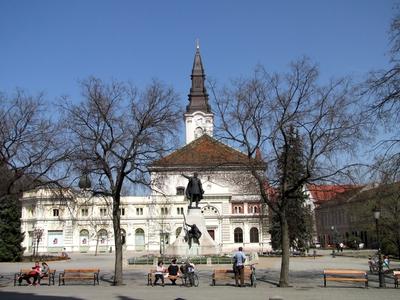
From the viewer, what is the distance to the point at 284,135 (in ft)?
71.9

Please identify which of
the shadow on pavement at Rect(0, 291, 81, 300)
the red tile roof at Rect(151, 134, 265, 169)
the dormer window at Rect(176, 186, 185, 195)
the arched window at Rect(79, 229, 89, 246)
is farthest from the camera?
the dormer window at Rect(176, 186, 185, 195)

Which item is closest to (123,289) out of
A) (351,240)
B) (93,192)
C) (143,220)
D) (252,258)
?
(93,192)

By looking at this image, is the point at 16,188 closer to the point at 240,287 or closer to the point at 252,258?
the point at 240,287

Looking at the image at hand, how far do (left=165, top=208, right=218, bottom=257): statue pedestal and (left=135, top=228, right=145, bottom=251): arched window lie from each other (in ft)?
147

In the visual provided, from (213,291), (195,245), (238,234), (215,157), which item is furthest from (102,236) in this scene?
(213,291)

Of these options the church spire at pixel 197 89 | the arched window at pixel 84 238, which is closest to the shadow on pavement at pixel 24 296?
the arched window at pixel 84 238

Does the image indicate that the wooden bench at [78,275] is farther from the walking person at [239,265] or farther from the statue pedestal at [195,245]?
the statue pedestal at [195,245]

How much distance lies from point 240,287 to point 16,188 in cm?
1127

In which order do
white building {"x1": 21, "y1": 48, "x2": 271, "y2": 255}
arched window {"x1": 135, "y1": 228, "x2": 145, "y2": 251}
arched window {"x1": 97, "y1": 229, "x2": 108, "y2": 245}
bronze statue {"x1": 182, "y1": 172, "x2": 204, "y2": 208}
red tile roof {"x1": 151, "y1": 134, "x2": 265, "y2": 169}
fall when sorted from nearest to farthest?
1. red tile roof {"x1": 151, "y1": 134, "x2": 265, "y2": 169}
2. bronze statue {"x1": 182, "y1": 172, "x2": 204, "y2": 208}
3. arched window {"x1": 97, "y1": 229, "x2": 108, "y2": 245}
4. white building {"x1": 21, "y1": 48, "x2": 271, "y2": 255}
5. arched window {"x1": 135, "y1": 228, "x2": 145, "y2": 251}

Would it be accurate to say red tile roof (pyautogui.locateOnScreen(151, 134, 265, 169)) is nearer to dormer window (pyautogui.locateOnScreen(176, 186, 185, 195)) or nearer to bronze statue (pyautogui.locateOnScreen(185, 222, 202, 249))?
bronze statue (pyautogui.locateOnScreen(185, 222, 202, 249))

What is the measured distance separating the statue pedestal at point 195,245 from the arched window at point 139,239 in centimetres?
4486

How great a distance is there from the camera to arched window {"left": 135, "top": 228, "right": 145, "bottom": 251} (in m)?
80.8

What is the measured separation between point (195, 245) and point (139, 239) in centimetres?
4704

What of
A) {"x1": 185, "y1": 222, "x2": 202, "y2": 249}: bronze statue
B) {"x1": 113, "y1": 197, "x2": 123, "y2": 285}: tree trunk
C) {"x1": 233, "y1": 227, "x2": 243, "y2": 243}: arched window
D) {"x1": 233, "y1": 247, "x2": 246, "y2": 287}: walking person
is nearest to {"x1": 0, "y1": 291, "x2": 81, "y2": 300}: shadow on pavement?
{"x1": 113, "y1": 197, "x2": 123, "y2": 285}: tree trunk
